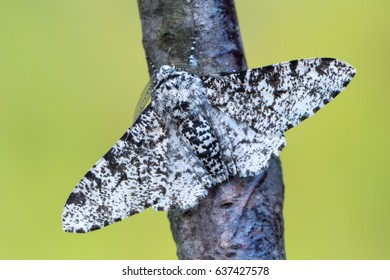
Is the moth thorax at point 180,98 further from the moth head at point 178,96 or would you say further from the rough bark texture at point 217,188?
the rough bark texture at point 217,188

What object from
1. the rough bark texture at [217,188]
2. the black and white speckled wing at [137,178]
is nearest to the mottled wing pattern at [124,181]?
the black and white speckled wing at [137,178]

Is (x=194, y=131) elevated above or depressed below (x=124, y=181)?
above

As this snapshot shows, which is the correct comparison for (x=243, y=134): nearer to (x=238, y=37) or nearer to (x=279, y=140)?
(x=279, y=140)

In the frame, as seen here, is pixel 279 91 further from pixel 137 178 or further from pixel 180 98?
pixel 137 178

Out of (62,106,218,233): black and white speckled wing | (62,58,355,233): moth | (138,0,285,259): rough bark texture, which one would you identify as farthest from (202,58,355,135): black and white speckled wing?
(62,106,218,233): black and white speckled wing

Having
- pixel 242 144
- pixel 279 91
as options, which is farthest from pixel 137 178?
pixel 279 91

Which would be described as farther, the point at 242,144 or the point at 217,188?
the point at 242,144

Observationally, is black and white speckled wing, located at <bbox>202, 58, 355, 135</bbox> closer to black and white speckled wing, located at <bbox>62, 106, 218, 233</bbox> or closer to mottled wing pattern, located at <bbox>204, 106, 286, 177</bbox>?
mottled wing pattern, located at <bbox>204, 106, 286, 177</bbox>
